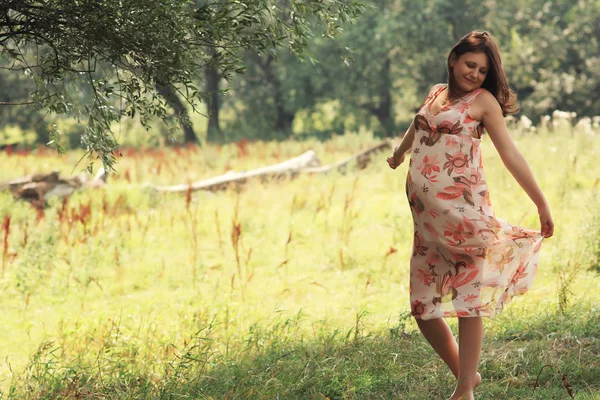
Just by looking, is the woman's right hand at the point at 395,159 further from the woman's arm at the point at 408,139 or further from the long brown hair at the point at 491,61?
the long brown hair at the point at 491,61

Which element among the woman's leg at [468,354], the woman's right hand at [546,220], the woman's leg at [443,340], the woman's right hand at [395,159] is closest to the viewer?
the woman's right hand at [546,220]

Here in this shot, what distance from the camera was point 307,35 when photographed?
431 centimetres

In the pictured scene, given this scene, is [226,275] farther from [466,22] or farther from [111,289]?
[466,22]

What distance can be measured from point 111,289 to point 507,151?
466 cm

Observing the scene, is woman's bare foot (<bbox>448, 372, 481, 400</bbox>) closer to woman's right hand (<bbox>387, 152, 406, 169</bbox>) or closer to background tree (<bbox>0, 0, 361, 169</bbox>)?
woman's right hand (<bbox>387, 152, 406, 169</bbox>)

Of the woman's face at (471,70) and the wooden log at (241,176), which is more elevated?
the woman's face at (471,70)

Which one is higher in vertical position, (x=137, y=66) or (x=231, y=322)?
→ (x=137, y=66)

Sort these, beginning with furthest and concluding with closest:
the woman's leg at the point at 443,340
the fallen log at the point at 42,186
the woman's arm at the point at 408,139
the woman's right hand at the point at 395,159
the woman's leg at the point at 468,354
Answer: the fallen log at the point at 42,186, the woman's right hand at the point at 395,159, the woman's arm at the point at 408,139, the woman's leg at the point at 443,340, the woman's leg at the point at 468,354

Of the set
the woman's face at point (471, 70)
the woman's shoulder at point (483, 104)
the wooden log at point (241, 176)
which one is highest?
→ the woman's face at point (471, 70)

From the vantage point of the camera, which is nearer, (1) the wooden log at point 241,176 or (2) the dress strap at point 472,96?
(2) the dress strap at point 472,96

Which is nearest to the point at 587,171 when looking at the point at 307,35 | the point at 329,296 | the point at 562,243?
the point at 562,243

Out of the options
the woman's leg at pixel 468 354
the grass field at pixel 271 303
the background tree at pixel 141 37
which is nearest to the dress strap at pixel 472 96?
the background tree at pixel 141 37

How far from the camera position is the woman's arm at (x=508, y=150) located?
3.64m

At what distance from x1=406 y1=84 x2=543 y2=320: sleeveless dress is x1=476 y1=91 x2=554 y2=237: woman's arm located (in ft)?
0.21
